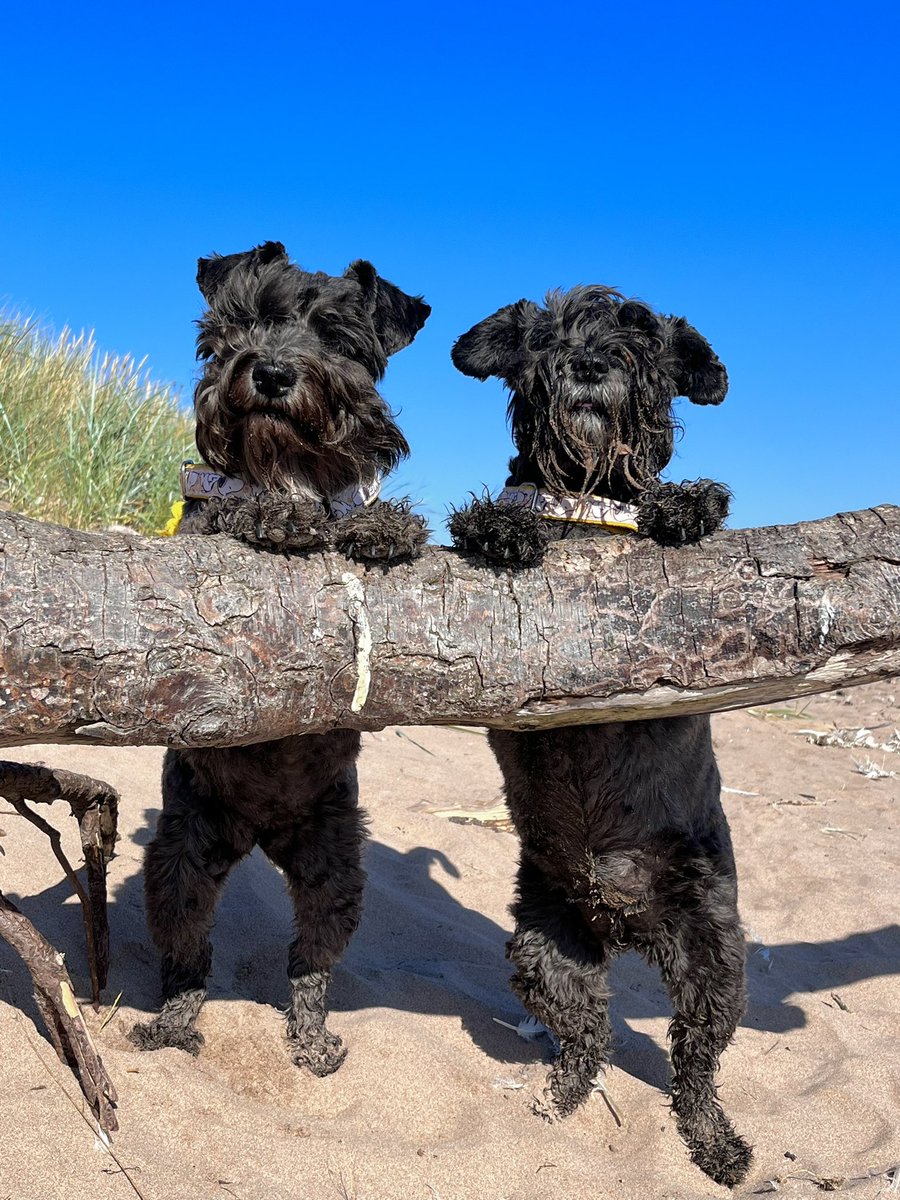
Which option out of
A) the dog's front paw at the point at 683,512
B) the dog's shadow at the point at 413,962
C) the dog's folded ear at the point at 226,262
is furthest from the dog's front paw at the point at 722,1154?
the dog's folded ear at the point at 226,262

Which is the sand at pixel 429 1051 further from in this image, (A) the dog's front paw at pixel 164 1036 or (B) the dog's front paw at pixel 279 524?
(B) the dog's front paw at pixel 279 524

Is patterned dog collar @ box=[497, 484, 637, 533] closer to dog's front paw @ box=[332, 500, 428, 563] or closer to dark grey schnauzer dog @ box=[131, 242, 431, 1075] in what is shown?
dog's front paw @ box=[332, 500, 428, 563]

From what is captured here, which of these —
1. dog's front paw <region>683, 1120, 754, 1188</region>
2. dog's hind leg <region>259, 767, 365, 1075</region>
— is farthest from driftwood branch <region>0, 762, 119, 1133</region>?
dog's front paw <region>683, 1120, 754, 1188</region>

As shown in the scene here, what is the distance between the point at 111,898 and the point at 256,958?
2.47ft

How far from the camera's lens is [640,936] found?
385 cm

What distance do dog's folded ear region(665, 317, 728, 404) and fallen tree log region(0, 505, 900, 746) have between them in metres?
0.95

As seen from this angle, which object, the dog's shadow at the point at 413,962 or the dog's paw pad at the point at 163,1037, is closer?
the dog's paw pad at the point at 163,1037

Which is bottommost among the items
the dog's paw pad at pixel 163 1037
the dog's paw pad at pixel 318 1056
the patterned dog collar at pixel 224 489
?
the dog's paw pad at pixel 318 1056

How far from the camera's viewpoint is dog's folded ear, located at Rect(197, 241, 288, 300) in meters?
4.24

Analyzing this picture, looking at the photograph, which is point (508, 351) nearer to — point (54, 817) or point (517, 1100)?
point (517, 1100)

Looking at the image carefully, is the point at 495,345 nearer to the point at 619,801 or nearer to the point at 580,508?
the point at 580,508

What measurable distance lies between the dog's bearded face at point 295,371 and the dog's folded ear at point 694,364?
1.11 meters

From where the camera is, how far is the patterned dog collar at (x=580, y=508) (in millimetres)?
3721

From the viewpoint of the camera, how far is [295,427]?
154 inches
